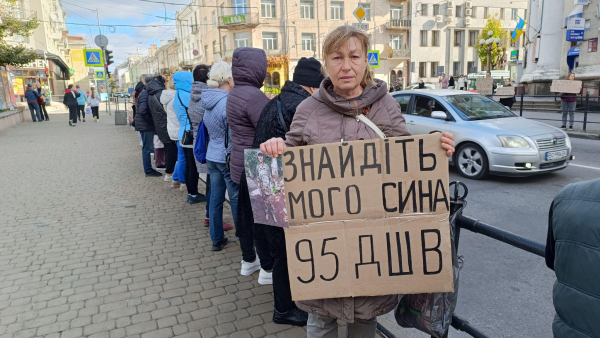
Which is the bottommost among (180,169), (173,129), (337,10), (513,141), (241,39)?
(180,169)

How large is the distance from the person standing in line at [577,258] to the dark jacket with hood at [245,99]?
8.90 ft

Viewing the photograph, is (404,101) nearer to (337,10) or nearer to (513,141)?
(513,141)

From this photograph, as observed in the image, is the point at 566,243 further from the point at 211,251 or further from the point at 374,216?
the point at 211,251

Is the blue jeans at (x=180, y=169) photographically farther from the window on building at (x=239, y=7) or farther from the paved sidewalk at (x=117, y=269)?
the window on building at (x=239, y=7)

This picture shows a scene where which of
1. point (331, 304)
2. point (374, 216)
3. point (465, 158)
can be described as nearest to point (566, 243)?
point (374, 216)

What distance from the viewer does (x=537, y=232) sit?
505cm

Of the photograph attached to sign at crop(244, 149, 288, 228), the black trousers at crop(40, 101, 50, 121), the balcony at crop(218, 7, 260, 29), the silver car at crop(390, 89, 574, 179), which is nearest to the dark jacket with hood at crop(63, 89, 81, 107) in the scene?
the black trousers at crop(40, 101, 50, 121)

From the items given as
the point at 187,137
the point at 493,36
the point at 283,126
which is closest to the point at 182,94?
the point at 187,137

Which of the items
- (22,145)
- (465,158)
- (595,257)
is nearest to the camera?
(595,257)

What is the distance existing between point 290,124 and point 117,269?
2718 mm

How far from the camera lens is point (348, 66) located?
7.03 ft

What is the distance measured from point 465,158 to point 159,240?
5.64 metres

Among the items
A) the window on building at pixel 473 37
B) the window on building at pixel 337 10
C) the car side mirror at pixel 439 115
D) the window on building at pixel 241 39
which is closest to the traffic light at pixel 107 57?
the car side mirror at pixel 439 115

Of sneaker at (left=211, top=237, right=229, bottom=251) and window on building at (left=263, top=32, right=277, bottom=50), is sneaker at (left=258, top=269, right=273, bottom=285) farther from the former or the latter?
window on building at (left=263, top=32, right=277, bottom=50)
